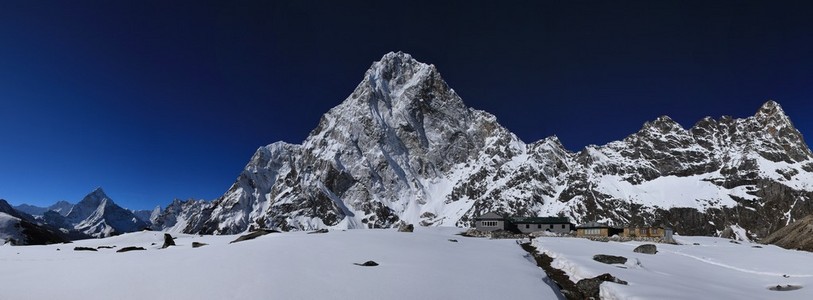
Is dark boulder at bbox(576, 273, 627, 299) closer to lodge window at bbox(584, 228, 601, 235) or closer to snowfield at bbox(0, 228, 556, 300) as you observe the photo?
snowfield at bbox(0, 228, 556, 300)

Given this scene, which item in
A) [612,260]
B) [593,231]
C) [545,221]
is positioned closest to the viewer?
[612,260]

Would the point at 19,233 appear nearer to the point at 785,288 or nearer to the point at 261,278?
the point at 261,278

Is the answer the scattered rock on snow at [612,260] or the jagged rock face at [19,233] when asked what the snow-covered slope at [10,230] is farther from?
the scattered rock on snow at [612,260]

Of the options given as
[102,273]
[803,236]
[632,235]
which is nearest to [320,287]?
[102,273]

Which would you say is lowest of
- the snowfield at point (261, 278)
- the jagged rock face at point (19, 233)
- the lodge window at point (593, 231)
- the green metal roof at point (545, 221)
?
the jagged rock face at point (19, 233)

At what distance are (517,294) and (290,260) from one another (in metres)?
10.2

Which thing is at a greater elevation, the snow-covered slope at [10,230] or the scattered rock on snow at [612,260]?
the scattered rock on snow at [612,260]

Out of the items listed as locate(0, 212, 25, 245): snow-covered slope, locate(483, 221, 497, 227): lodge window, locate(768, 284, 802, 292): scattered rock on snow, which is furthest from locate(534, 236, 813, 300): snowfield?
locate(483, 221, 497, 227): lodge window

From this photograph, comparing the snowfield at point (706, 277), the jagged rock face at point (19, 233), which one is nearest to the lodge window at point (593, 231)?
the snowfield at point (706, 277)

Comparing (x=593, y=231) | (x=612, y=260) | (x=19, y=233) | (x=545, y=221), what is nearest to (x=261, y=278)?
(x=612, y=260)

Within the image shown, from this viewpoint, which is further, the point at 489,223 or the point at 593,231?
the point at 489,223

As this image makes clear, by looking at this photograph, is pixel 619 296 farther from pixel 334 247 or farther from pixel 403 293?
pixel 334 247

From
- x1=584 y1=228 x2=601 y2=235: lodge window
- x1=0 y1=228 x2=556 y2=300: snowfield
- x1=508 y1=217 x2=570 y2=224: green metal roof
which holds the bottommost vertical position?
x1=584 y1=228 x2=601 y2=235: lodge window

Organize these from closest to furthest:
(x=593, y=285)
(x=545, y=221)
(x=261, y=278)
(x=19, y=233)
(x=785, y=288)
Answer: (x=261, y=278) < (x=593, y=285) < (x=785, y=288) < (x=19, y=233) < (x=545, y=221)
